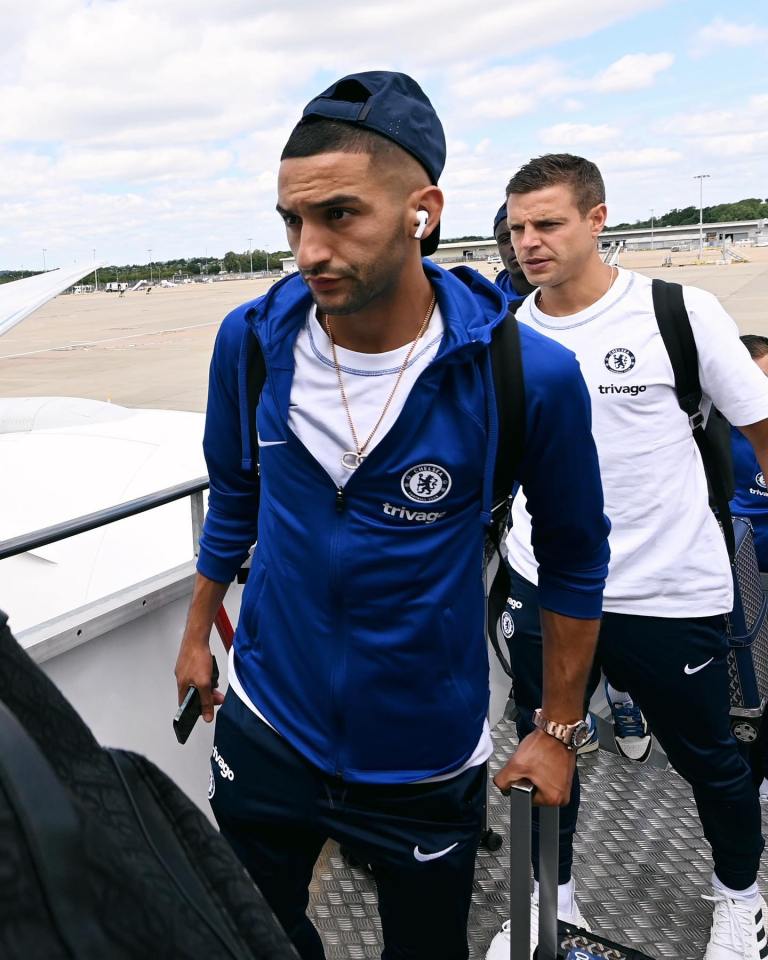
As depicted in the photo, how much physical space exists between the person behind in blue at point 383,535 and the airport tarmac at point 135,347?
12.8m

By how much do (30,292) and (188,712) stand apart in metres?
3.31

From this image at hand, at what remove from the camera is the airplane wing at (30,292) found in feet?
12.1

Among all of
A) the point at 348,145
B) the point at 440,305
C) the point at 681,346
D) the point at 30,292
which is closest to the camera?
the point at 348,145

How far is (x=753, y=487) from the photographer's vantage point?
3457 mm

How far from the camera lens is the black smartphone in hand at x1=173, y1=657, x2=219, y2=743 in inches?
76.6

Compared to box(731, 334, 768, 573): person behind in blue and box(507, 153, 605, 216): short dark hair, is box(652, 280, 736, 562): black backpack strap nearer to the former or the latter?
box(507, 153, 605, 216): short dark hair

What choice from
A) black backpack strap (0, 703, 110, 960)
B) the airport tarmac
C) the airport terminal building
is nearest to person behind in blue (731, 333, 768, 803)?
black backpack strap (0, 703, 110, 960)

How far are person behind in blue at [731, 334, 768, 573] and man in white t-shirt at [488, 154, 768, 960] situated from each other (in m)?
0.99

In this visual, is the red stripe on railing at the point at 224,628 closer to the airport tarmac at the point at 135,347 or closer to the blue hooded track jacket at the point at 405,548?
the blue hooded track jacket at the point at 405,548

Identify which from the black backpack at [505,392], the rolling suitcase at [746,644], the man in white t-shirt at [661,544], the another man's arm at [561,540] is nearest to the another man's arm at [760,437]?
the man in white t-shirt at [661,544]

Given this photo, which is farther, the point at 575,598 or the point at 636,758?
the point at 636,758

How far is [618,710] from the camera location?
373 centimetres

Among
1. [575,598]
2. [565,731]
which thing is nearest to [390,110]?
[575,598]

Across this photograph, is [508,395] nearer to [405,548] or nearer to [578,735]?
[405,548]
